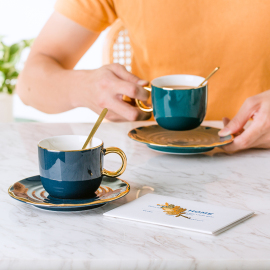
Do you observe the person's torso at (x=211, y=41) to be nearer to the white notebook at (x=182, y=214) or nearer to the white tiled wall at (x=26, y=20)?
the white notebook at (x=182, y=214)

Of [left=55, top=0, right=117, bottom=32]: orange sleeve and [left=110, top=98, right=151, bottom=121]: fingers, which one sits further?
[left=55, top=0, right=117, bottom=32]: orange sleeve

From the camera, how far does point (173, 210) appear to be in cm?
60

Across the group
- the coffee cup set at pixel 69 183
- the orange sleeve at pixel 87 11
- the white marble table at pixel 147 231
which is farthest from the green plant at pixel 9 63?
the coffee cup set at pixel 69 183

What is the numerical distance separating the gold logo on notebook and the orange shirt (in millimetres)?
815

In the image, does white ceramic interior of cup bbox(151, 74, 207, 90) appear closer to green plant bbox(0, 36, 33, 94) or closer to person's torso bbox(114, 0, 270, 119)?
person's torso bbox(114, 0, 270, 119)

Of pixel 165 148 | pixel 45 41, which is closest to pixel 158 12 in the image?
pixel 45 41

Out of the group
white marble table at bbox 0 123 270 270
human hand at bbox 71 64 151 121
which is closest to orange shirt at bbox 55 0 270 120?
human hand at bbox 71 64 151 121

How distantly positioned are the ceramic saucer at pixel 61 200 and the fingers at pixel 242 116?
0.37 m

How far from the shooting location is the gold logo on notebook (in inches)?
23.2

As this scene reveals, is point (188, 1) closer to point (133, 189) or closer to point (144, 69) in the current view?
point (144, 69)

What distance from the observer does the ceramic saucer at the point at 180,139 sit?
2.87ft

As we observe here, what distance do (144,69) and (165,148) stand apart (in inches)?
24.6

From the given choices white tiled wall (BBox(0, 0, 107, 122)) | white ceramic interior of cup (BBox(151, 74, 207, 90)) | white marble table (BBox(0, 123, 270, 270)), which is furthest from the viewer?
white tiled wall (BBox(0, 0, 107, 122))

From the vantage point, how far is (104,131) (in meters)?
1.13
